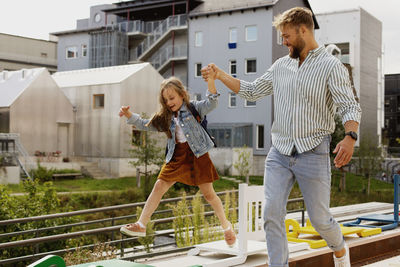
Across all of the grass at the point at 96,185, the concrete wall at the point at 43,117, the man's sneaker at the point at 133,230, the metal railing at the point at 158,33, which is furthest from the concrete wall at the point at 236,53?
the man's sneaker at the point at 133,230

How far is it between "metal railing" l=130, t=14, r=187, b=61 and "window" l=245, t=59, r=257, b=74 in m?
6.32

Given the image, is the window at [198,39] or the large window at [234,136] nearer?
the large window at [234,136]

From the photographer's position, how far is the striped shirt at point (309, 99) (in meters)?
4.10

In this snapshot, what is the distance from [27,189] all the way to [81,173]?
19830 millimetres

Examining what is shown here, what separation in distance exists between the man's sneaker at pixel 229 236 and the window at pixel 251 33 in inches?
1391

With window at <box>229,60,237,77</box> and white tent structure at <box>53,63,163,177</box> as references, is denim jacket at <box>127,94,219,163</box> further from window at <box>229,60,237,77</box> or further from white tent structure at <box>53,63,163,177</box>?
window at <box>229,60,237,77</box>

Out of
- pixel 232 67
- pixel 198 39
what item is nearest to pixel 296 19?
pixel 232 67

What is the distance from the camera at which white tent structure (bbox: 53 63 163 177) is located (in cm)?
3319

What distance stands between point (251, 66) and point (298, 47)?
3672 cm

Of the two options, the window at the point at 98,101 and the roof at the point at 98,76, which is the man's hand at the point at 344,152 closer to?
the roof at the point at 98,76

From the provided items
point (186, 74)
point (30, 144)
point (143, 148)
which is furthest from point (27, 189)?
point (186, 74)

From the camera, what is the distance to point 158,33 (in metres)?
45.1

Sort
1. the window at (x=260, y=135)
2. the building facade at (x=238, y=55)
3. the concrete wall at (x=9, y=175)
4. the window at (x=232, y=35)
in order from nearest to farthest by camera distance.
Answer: the concrete wall at (x=9, y=175)
the building facade at (x=238, y=55)
the window at (x=260, y=135)
the window at (x=232, y=35)

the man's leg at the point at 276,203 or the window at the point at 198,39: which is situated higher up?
the window at the point at 198,39
